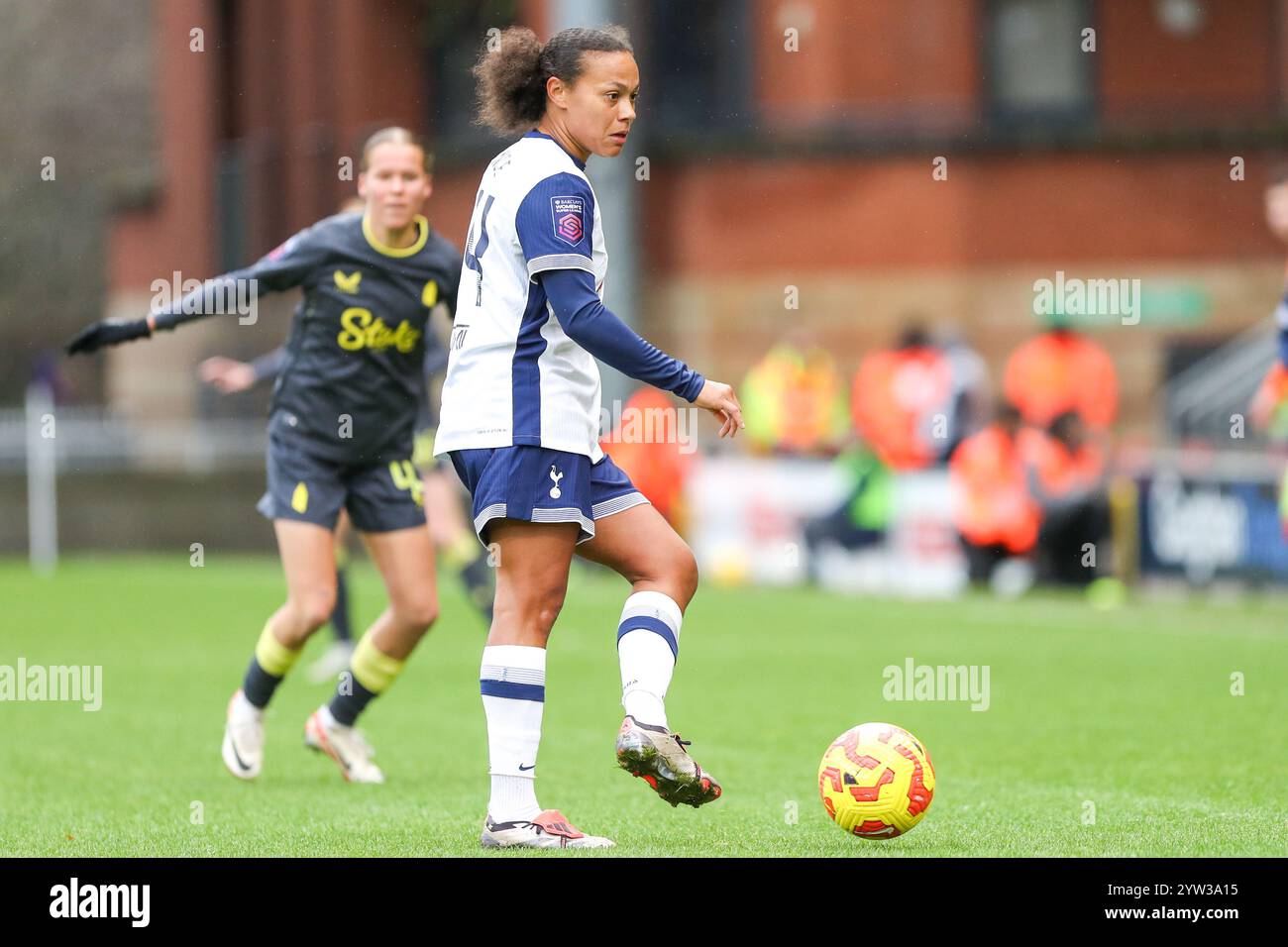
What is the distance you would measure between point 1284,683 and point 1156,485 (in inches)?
241

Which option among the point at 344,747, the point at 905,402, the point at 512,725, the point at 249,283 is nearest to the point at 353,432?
the point at 249,283

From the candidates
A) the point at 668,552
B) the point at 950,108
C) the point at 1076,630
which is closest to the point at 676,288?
the point at 950,108

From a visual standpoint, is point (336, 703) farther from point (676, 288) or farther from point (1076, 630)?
point (676, 288)

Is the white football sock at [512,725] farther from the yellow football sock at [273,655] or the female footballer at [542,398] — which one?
the yellow football sock at [273,655]

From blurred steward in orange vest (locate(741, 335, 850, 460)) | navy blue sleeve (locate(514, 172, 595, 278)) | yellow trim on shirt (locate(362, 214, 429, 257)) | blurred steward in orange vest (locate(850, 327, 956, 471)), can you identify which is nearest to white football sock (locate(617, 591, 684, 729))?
navy blue sleeve (locate(514, 172, 595, 278))

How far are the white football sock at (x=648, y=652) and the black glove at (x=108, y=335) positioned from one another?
7.76ft

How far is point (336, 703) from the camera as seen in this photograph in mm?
8156

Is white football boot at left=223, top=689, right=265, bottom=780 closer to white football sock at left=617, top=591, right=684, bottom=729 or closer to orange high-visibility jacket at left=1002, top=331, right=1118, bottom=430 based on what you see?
white football sock at left=617, top=591, right=684, bottom=729

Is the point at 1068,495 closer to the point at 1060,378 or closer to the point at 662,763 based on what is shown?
the point at 1060,378

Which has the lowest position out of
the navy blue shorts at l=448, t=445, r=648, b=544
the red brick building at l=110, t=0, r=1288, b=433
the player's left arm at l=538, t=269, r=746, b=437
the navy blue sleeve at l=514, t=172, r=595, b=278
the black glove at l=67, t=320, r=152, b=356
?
the navy blue shorts at l=448, t=445, r=648, b=544

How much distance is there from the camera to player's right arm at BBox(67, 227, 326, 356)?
7566 mm

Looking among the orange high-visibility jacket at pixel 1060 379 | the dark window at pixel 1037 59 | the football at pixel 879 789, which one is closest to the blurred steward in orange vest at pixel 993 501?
the orange high-visibility jacket at pixel 1060 379

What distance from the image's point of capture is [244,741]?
26.3 ft

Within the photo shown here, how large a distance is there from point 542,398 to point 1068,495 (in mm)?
11566
